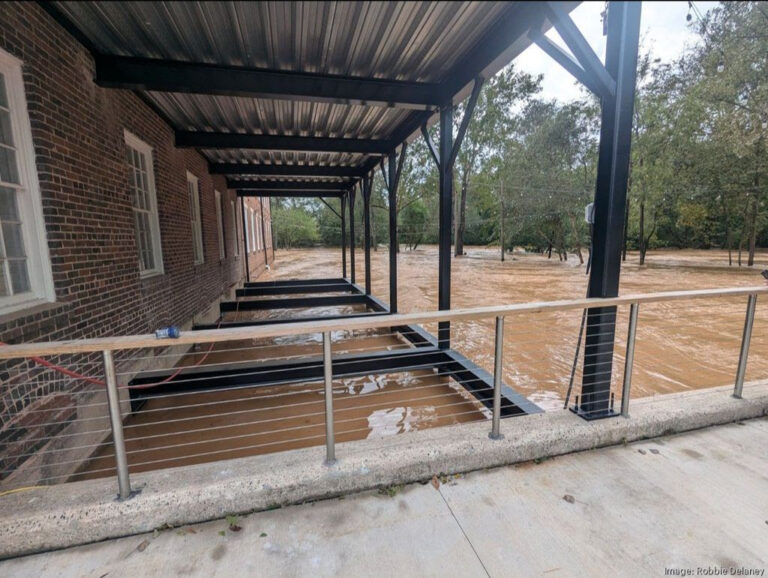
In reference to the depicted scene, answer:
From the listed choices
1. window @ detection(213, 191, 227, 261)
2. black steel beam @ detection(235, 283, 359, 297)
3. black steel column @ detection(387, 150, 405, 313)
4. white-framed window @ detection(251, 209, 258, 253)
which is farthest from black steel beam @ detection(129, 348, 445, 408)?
white-framed window @ detection(251, 209, 258, 253)

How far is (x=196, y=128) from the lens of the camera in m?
5.31

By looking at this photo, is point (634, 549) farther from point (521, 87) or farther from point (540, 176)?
point (521, 87)

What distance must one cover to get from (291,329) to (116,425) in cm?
92

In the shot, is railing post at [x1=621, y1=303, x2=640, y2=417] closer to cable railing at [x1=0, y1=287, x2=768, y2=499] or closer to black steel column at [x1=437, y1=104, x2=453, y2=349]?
cable railing at [x1=0, y1=287, x2=768, y2=499]

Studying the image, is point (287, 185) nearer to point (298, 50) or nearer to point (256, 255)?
point (256, 255)

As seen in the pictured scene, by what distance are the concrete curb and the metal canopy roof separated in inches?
91.7

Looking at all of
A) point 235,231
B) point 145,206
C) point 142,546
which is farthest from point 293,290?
point 142,546

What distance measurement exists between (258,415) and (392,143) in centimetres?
414

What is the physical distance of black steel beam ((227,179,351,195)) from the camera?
984cm

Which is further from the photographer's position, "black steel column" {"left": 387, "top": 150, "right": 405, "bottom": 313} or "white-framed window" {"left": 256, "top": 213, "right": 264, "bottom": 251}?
"white-framed window" {"left": 256, "top": 213, "right": 264, "bottom": 251}

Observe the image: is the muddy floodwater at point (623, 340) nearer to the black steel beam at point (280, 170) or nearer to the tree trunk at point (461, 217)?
the black steel beam at point (280, 170)

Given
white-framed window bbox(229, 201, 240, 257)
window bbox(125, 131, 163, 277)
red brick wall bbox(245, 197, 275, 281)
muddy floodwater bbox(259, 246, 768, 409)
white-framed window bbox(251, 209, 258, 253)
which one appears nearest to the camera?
window bbox(125, 131, 163, 277)

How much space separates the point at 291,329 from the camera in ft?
6.59

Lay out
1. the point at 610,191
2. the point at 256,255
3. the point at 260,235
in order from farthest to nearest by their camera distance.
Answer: the point at 260,235
the point at 256,255
the point at 610,191
